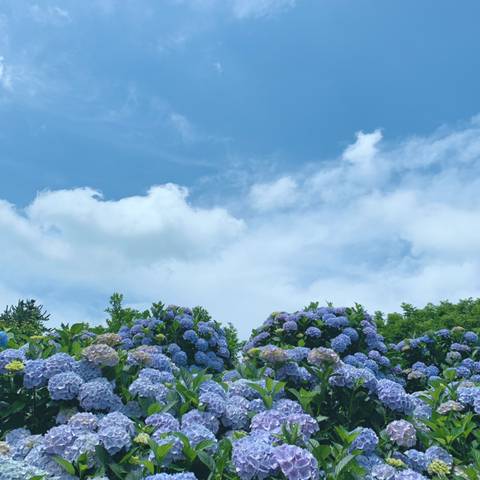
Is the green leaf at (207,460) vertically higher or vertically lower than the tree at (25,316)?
lower

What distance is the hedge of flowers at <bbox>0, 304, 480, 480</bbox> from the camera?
4.08 meters

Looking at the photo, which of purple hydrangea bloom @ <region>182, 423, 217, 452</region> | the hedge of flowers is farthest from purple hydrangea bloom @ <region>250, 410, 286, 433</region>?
purple hydrangea bloom @ <region>182, 423, 217, 452</region>

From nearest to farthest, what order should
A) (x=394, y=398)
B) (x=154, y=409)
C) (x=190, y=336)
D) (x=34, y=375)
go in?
(x=154, y=409) < (x=34, y=375) < (x=394, y=398) < (x=190, y=336)

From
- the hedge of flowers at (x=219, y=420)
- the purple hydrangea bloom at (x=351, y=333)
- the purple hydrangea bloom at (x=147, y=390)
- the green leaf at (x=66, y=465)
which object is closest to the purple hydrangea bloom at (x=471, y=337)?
the purple hydrangea bloom at (x=351, y=333)

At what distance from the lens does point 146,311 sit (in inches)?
445

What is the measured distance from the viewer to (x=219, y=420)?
16.2 feet

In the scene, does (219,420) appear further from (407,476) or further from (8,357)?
(8,357)

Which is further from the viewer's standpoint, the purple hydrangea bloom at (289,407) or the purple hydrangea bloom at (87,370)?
the purple hydrangea bloom at (87,370)

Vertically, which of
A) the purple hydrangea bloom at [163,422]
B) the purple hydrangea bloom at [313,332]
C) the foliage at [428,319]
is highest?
the foliage at [428,319]

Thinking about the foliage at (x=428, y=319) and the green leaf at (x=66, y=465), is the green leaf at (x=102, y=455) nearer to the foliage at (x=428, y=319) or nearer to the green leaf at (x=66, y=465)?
the green leaf at (x=66, y=465)

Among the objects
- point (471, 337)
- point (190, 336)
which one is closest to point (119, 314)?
point (190, 336)

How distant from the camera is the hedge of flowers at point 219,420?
4082 millimetres

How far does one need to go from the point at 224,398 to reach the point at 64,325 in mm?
2884

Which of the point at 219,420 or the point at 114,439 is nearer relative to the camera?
the point at 114,439
